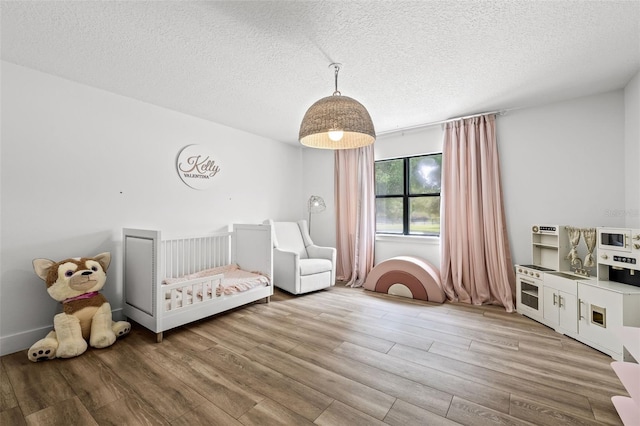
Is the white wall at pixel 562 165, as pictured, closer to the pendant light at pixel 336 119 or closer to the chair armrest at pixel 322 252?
the chair armrest at pixel 322 252

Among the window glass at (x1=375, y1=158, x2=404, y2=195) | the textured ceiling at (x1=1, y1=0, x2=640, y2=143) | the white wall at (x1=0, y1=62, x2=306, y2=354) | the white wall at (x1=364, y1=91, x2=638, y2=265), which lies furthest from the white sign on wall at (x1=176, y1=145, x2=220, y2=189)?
the white wall at (x1=364, y1=91, x2=638, y2=265)

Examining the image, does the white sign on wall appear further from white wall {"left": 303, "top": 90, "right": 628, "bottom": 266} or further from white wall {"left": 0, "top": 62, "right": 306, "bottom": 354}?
white wall {"left": 303, "top": 90, "right": 628, "bottom": 266}

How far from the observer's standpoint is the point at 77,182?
2424 millimetres

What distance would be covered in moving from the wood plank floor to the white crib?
19 cm

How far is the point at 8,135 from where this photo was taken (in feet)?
6.92

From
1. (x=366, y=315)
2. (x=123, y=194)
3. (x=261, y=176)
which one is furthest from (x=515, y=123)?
(x=123, y=194)

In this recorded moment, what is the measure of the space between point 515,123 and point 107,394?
14.6 feet

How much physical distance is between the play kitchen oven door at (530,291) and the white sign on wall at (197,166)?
12.5 feet

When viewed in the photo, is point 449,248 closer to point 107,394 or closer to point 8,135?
point 107,394

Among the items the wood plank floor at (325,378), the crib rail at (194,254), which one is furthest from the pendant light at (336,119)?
the crib rail at (194,254)

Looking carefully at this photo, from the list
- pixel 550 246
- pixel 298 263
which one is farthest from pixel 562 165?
pixel 298 263

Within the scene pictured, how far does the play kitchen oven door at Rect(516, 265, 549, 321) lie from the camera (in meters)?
2.61

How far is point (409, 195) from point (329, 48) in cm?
261

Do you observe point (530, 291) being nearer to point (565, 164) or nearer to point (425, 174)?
point (565, 164)
